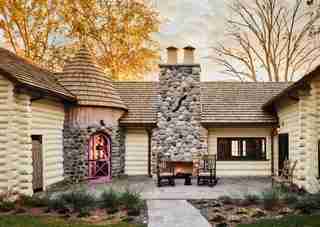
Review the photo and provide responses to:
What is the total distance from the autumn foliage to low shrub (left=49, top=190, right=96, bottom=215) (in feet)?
47.8

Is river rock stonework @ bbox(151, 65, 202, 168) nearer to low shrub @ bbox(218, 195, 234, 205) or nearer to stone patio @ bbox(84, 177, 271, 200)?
stone patio @ bbox(84, 177, 271, 200)

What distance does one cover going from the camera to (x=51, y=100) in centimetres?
1209

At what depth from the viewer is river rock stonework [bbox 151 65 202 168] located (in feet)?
49.3

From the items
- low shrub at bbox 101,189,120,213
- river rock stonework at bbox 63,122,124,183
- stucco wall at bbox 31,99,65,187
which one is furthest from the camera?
river rock stonework at bbox 63,122,124,183

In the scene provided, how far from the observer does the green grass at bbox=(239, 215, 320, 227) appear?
6.93 m

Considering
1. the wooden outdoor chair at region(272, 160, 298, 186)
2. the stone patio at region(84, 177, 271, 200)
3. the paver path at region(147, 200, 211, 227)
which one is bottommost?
the stone patio at region(84, 177, 271, 200)

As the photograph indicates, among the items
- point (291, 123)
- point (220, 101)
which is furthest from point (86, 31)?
point (291, 123)

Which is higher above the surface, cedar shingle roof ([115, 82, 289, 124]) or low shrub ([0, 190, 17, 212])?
cedar shingle roof ([115, 82, 289, 124])

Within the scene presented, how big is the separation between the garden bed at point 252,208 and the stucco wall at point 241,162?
5325 millimetres

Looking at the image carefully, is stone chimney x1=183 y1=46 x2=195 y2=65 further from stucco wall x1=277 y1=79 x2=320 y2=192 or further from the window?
stucco wall x1=277 y1=79 x2=320 y2=192

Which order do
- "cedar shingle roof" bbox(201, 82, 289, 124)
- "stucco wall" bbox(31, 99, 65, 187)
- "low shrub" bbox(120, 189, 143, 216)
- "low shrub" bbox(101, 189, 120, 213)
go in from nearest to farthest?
"low shrub" bbox(120, 189, 143, 216), "low shrub" bbox(101, 189, 120, 213), "stucco wall" bbox(31, 99, 65, 187), "cedar shingle roof" bbox(201, 82, 289, 124)

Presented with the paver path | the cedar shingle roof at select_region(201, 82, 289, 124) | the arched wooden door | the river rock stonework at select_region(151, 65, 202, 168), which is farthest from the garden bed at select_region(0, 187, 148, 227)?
the cedar shingle roof at select_region(201, 82, 289, 124)

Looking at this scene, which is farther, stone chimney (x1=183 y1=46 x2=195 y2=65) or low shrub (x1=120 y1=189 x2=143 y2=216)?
stone chimney (x1=183 y1=46 x2=195 y2=65)

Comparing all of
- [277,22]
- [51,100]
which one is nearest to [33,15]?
[51,100]
